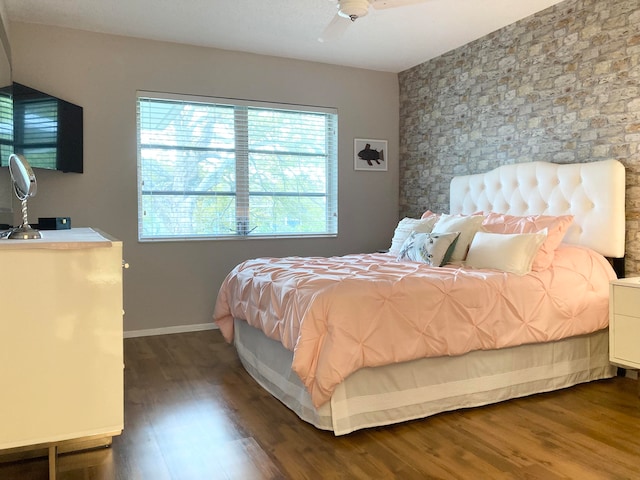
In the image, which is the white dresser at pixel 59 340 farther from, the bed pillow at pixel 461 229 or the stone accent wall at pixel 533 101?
the stone accent wall at pixel 533 101

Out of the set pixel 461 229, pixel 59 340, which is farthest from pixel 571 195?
pixel 59 340

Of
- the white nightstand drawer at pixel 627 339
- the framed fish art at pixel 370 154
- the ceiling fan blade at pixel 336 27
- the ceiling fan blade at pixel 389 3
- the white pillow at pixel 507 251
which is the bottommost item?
the white nightstand drawer at pixel 627 339

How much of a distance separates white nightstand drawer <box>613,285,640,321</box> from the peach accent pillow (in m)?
0.41

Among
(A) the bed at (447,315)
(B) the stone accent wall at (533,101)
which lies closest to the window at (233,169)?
(B) the stone accent wall at (533,101)

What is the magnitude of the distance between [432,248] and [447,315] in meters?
0.90

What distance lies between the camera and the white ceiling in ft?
12.1

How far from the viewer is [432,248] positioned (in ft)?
11.4

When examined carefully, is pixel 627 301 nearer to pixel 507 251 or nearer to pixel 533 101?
pixel 507 251

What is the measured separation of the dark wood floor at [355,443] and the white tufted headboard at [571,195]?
3.22 feet

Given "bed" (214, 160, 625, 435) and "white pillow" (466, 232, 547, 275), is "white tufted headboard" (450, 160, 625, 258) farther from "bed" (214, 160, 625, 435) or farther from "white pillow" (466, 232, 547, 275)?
"white pillow" (466, 232, 547, 275)

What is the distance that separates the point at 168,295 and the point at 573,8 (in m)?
3.98

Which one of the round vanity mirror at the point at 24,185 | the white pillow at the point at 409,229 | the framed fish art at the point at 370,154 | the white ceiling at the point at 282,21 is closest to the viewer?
the round vanity mirror at the point at 24,185

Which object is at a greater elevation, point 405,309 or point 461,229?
point 461,229

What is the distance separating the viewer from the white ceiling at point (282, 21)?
12.1ft
